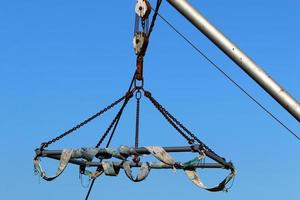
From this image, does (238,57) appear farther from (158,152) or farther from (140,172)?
(140,172)

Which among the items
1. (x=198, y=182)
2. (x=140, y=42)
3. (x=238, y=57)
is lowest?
(x=198, y=182)

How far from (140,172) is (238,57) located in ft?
19.2

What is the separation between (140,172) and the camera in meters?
17.9

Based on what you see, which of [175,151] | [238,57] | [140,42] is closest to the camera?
[238,57]

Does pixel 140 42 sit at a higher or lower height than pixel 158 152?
higher

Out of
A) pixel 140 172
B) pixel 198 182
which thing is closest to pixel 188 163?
pixel 198 182

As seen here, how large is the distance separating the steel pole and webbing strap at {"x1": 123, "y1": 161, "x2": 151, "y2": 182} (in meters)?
5.57

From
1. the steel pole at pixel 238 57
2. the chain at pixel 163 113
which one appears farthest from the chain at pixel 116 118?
the steel pole at pixel 238 57

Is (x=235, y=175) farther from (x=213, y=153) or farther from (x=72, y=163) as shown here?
(x=72, y=163)

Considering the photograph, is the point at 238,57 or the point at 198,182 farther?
the point at 198,182

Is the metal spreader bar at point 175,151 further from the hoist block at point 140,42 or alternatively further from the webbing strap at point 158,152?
the hoist block at point 140,42

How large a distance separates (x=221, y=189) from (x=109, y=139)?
3503mm

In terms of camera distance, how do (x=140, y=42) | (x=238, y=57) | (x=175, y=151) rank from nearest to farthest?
(x=238, y=57) → (x=175, y=151) → (x=140, y=42)

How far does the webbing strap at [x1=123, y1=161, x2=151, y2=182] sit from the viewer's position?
17734mm
